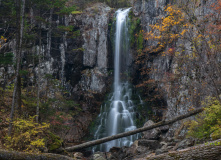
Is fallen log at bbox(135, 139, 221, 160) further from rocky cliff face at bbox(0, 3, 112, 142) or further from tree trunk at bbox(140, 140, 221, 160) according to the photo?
rocky cliff face at bbox(0, 3, 112, 142)

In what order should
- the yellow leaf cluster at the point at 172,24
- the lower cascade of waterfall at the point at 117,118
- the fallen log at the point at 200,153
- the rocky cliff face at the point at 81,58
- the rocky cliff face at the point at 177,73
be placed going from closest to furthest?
the fallen log at the point at 200,153 < the yellow leaf cluster at the point at 172,24 < the rocky cliff face at the point at 177,73 < the lower cascade of waterfall at the point at 117,118 < the rocky cliff face at the point at 81,58

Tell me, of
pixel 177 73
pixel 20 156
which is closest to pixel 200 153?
pixel 20 156

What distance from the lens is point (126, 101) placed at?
712 inches

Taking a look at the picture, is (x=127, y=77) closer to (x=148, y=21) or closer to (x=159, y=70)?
(x=159, y=70)

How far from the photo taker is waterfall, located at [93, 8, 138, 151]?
15535 millimetres

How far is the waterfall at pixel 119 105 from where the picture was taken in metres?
15.5

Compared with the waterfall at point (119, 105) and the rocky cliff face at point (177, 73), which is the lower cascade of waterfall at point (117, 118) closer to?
the waterfall at point (119, 105)

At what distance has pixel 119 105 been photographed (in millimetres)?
17734

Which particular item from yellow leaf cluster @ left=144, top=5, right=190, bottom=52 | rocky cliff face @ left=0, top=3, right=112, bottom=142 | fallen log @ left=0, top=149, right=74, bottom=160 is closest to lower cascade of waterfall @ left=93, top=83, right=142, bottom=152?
rocky cliff face @ left=0, top=3, right=112, bottom=142

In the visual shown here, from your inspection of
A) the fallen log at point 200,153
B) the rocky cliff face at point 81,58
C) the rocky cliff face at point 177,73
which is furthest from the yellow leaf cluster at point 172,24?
the rocky cliff face at point 81,58

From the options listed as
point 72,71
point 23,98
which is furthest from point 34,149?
point 72,71

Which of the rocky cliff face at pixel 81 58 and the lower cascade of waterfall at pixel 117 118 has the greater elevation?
the rocky cliff face at pixel 81 58

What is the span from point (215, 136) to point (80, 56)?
1688cm

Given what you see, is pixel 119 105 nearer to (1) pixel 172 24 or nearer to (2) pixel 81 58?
(2) pixel 81 58
